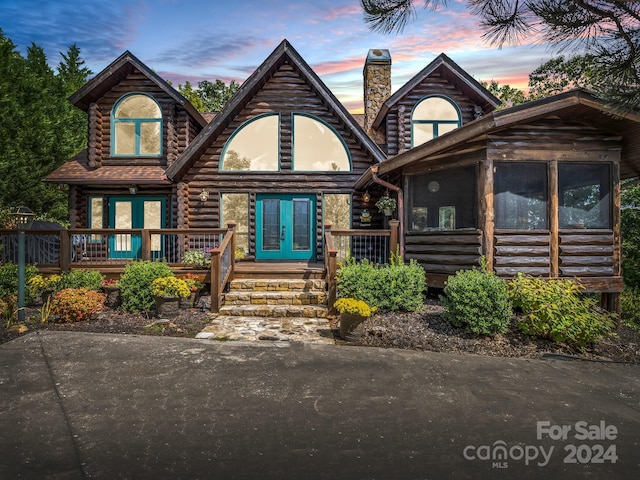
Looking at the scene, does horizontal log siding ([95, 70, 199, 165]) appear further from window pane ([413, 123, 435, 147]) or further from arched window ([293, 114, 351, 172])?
window pane ([413, 123, 435, 147])

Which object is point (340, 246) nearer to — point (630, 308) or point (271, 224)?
point (271, 224)

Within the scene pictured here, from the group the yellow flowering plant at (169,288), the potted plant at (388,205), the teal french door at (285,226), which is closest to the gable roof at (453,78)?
the potted plant at (388,205)

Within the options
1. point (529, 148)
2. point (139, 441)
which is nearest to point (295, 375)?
point (139, 441)

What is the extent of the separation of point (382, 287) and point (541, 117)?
5.04 meters

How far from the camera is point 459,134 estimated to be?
331 inches

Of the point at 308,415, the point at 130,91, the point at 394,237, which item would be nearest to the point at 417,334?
the point at 394,237

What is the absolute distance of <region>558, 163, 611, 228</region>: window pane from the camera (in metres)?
8.73

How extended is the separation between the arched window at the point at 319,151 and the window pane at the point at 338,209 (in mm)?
910

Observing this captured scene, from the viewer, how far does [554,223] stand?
8.60 meters

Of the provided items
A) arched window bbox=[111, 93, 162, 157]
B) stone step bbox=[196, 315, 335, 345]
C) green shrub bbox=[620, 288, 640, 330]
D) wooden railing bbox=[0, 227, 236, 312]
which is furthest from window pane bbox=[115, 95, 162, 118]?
green shrub bbox=[620, 288, 640, 330]

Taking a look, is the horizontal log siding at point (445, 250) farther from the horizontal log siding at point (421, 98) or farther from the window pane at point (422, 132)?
the window pane at point (422, 132)

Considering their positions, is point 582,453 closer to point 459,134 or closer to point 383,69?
point 459,134

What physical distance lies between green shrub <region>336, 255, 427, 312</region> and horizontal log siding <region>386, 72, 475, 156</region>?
6908 millimetres

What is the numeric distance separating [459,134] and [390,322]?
4297 millimetres
